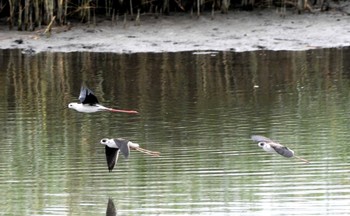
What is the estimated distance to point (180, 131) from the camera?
1180 centimetres

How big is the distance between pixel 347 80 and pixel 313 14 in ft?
14.3

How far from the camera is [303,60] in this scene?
16.3m

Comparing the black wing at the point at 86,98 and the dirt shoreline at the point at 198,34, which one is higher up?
the black wing at the point at 86,98

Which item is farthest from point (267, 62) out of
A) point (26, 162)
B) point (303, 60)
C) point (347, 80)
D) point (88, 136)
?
point (26, 162)

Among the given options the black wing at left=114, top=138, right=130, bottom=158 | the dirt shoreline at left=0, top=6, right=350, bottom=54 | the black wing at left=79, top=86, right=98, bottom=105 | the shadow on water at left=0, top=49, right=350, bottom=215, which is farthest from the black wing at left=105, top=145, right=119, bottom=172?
the dirt shoreline at left=0, top=6, right=350, bottom=54

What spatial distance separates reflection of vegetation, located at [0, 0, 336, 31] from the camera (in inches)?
728

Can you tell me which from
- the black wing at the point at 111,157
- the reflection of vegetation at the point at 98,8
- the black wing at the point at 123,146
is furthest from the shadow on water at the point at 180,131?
the reflection of vegetation at the point at 98,8

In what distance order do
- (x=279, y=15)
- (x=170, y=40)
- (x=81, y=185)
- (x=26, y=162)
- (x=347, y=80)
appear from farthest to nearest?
(x=279, y=15) → (x=170, y=40) → (x=347, y=80) → (x=26, y=162) → (x=81, y=185)

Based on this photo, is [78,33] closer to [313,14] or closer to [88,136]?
[313,14]

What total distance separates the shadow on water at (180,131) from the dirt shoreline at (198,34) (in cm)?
40

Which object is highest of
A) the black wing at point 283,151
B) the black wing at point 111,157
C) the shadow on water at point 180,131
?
the black wing at point 283,151

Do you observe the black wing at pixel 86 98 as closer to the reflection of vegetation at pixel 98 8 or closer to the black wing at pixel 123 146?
the black wing at pixel 123 146

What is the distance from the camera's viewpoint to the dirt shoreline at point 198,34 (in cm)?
1748

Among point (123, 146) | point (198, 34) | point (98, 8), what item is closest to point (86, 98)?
point (123, 146)
